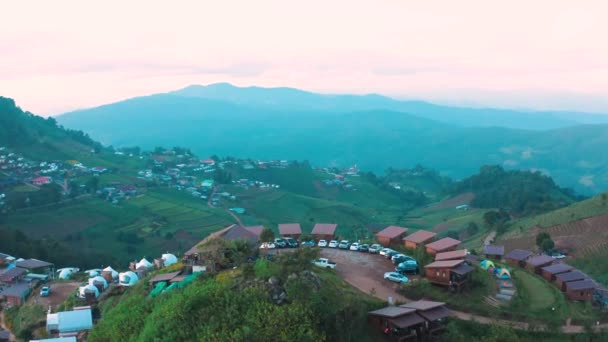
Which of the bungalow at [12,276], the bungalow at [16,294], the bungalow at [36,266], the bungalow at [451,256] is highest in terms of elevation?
the bungalow at [451,256]

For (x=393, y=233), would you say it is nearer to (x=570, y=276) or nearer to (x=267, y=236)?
(x=267, y=236)

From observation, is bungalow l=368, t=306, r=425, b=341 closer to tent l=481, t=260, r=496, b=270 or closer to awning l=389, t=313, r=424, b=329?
awning l=389, t=313, r=424, b=329

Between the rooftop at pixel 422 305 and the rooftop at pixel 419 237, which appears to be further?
the rooftop at pixel 419 237

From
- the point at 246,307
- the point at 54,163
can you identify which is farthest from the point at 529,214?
the point at 54,163

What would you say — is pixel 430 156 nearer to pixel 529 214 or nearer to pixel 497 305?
pixel 529 214

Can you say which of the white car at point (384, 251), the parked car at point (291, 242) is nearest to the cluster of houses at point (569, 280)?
the white car at point (384, 251)

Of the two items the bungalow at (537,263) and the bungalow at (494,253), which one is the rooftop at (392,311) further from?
the bungalow at (494,253)
